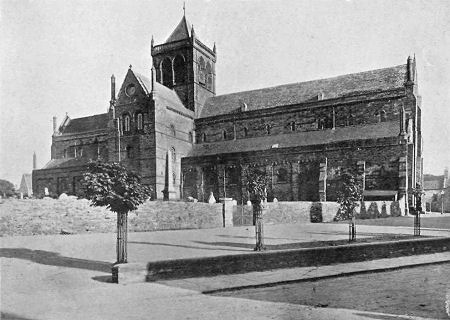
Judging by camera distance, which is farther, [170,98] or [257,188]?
[170,98]

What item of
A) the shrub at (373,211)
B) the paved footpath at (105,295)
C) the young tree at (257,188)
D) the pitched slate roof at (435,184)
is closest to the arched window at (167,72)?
the shrub at (373,211)

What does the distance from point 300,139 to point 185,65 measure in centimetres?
1712

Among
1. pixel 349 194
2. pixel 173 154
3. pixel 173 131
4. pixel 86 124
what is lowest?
pixel 349 194

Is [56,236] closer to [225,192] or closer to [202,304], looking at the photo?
[202,304]

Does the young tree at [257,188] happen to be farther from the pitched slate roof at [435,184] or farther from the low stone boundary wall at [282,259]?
the pitched slate roof at [435,184]

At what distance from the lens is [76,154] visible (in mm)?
49469

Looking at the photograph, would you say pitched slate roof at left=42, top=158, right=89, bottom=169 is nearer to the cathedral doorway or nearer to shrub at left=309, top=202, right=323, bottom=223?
the cathedral doorway

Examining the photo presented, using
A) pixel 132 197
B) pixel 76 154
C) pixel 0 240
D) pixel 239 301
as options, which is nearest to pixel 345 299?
pixel 239 301

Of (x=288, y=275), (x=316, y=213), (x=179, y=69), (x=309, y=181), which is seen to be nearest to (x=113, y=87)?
(x=179, y=69)

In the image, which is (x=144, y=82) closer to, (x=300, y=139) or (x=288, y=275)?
(x=300, y=139)

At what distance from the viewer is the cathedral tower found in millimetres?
45875

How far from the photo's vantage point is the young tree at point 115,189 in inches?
349

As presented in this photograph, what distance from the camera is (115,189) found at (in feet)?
29.7

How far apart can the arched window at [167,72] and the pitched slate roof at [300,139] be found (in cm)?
910
